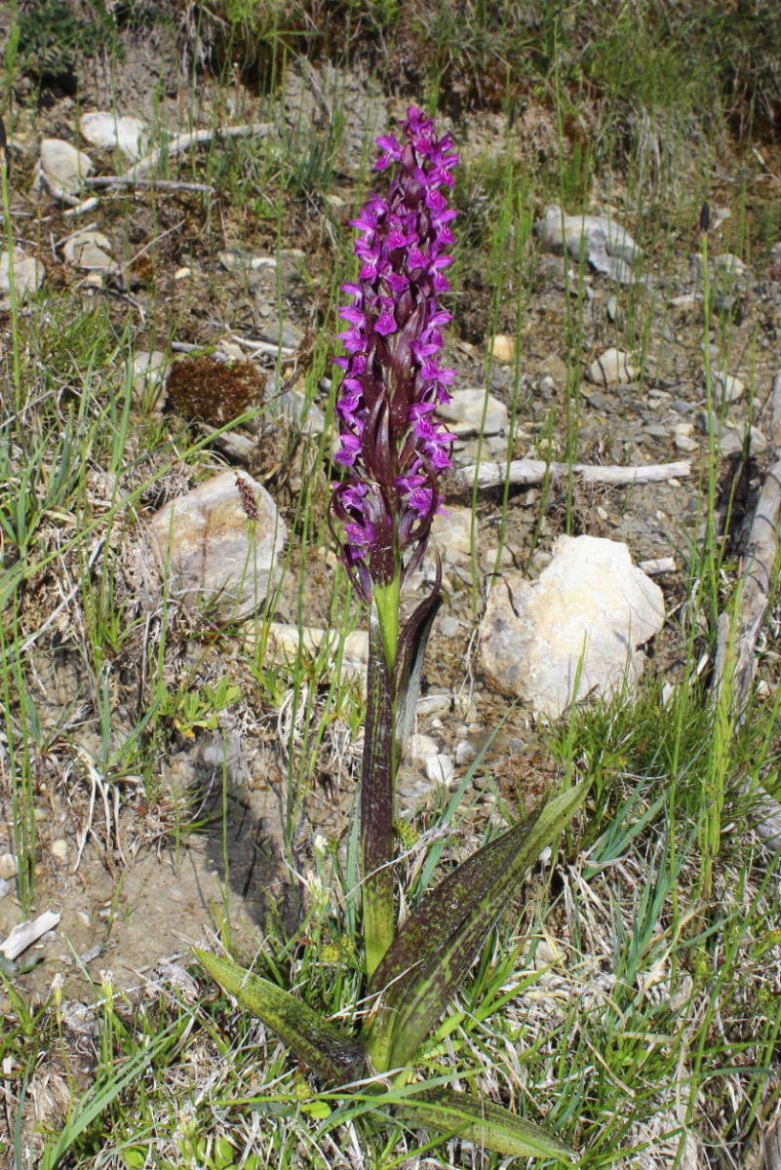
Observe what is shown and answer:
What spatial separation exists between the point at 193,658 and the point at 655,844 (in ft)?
4.60

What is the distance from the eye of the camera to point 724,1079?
215cm

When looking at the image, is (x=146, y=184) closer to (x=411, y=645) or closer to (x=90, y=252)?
(x=90, y=252)

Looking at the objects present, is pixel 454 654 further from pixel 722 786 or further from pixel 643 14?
pixel 643 14

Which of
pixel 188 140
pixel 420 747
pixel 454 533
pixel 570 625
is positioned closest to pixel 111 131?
pixel 188 140

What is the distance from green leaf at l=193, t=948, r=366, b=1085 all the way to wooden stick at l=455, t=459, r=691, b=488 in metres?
2.04

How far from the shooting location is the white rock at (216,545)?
3004mm

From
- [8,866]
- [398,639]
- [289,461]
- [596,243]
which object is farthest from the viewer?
[596,243]

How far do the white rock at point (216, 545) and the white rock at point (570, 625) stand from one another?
2.54ft

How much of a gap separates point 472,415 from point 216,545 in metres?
1.33

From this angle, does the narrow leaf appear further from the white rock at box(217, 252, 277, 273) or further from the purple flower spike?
the white rock at box(217, 252, 277, 273)

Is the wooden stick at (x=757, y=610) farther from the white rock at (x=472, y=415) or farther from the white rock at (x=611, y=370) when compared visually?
the white rock at (x=472, y=415)

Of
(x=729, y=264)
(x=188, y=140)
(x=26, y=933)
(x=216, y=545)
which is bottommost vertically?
(x=26, y=933)

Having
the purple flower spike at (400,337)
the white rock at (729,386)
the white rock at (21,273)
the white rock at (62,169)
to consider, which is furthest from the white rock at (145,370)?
the white rock at (729,386)

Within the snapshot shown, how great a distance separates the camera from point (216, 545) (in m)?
3.12
